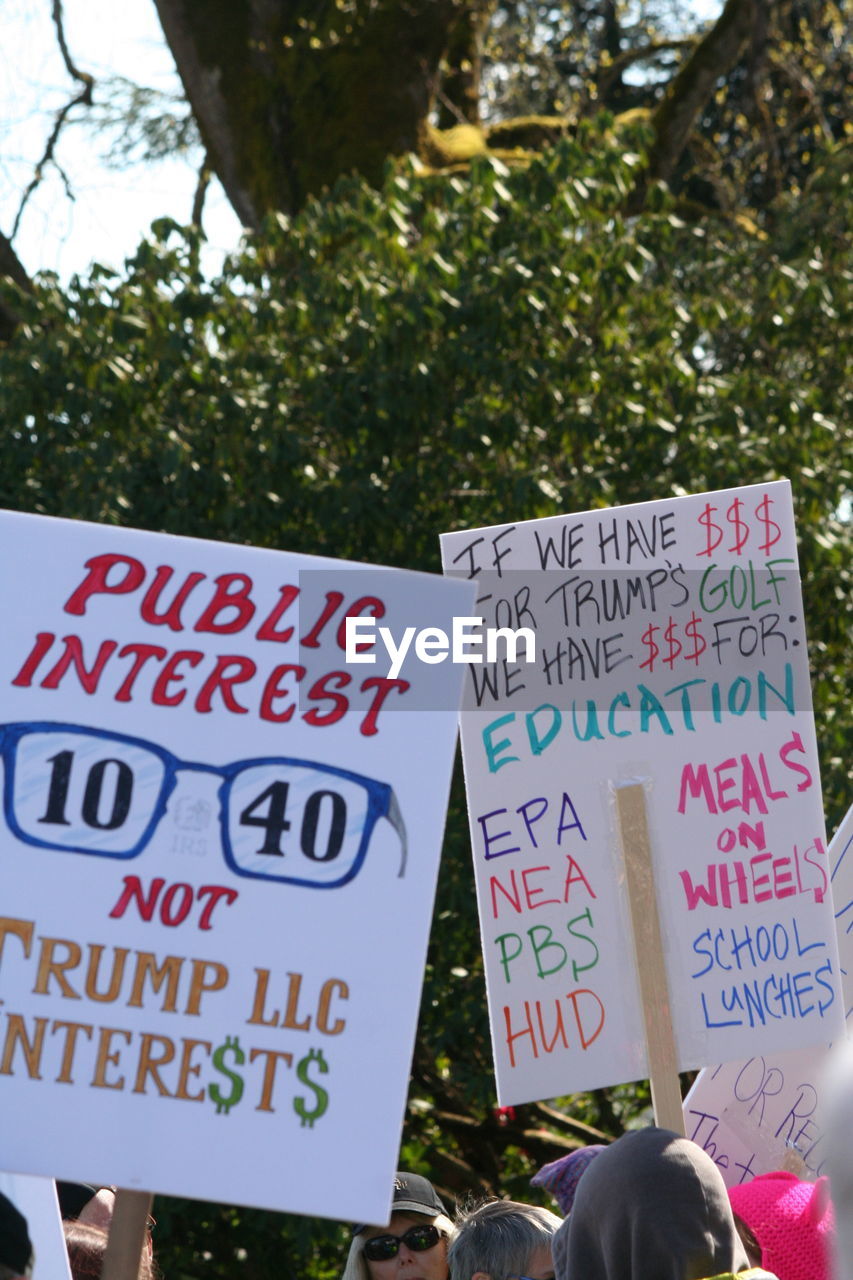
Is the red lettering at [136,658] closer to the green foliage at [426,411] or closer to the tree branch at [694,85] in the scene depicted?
the green foliage at [426,411]

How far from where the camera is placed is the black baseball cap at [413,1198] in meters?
3.15

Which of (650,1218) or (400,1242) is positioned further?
(400,1242)

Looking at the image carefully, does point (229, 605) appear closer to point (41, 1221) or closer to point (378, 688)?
point (378, 688)

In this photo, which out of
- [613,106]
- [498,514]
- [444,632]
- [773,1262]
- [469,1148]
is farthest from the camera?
[613,106]

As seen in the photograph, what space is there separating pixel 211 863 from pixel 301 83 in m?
7.20

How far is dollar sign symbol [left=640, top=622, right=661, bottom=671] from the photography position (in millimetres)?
2766

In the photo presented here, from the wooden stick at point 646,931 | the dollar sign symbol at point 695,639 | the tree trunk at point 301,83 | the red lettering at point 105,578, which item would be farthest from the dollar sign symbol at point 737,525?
the tree trunk at point 301,83

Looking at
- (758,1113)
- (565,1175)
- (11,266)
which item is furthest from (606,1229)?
(11,266)

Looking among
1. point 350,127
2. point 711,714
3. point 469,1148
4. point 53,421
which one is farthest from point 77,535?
point 350,127

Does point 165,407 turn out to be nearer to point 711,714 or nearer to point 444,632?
A: point 711,714

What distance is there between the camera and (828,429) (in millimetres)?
5551

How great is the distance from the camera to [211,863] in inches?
71.4

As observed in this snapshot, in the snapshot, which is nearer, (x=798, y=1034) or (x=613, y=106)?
(x=798, y=1034)

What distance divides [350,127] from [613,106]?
3376 millimetres
